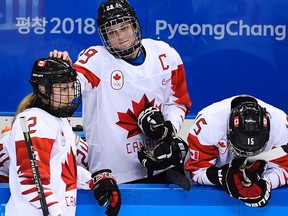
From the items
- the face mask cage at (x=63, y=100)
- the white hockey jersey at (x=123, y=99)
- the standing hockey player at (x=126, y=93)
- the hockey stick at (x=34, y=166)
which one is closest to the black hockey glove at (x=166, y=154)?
the standing hockey player at (x=126, y=93)

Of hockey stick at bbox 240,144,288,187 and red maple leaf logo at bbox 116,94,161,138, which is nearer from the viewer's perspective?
hockey stick at bbox 240,144,288,187

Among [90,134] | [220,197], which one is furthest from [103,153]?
[220,197]

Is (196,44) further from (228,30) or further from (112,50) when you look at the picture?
(112,50)

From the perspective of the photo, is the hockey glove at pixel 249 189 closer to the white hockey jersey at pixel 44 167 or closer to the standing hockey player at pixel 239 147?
the standing hockey player at pixel 239 147

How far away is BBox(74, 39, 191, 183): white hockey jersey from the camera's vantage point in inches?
126

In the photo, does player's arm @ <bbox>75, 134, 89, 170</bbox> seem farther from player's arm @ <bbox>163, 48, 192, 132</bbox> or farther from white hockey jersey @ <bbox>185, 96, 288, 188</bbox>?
white hockey jersey @ <bbox>185, 96, 288, 188</bbox>

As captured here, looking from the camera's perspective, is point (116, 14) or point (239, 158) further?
point (116, 14)

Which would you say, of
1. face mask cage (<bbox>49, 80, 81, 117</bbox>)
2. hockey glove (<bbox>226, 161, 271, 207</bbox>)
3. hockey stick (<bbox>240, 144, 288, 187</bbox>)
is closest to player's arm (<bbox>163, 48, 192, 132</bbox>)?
hockey stick (<bbox>240, 144, 288, 187</bbox>)

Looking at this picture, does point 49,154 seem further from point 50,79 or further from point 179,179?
point 179,179

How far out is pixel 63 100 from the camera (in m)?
2.78

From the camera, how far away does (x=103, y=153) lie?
3.31 metres

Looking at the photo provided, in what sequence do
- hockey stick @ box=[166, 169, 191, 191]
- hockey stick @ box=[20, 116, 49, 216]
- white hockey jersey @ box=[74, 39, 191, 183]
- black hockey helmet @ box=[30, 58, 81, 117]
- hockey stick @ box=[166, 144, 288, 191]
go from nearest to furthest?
hockey stick @ box=[20, 116, 49, 216], black hockey helmet @ box=[30, 58, 81, 117], hockey stick @ box=[166, 169, 191, 191], hockey stick @ box=[166, 144, 288, 191], white hockey jersey @ box=[74, 39, 191, 183]

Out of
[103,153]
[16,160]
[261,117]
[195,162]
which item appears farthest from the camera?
[103,153]

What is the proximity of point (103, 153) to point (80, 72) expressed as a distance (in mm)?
392
